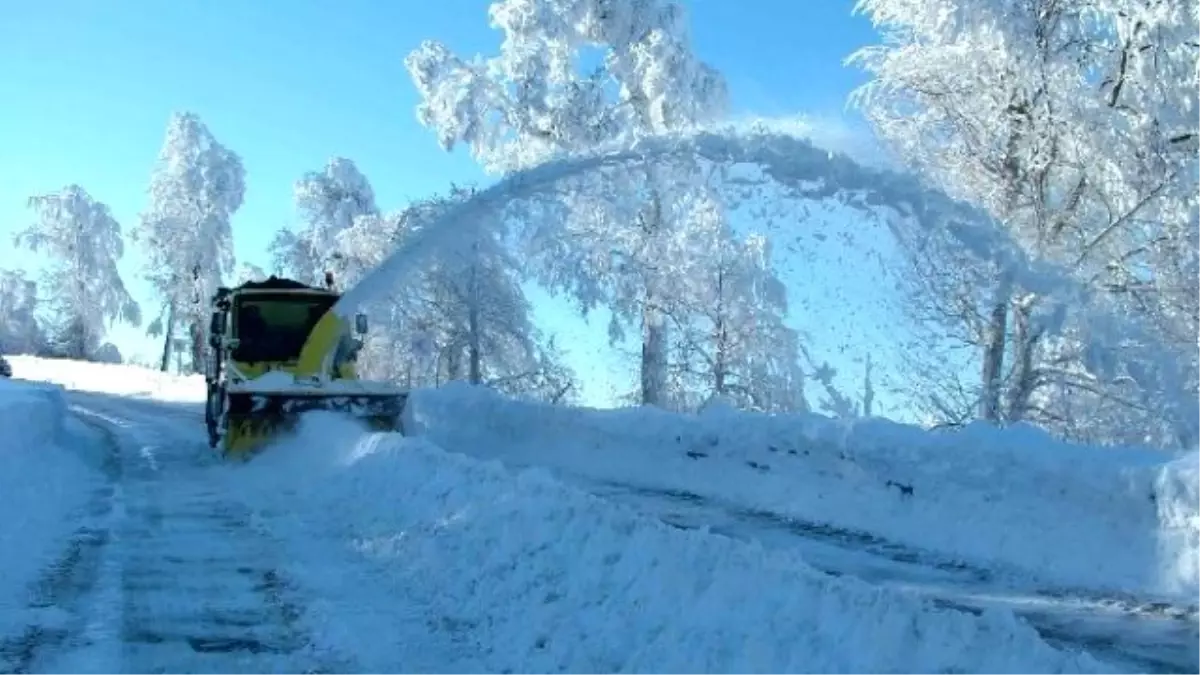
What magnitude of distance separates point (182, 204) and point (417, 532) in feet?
183

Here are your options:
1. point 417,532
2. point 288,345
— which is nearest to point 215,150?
point 288,345

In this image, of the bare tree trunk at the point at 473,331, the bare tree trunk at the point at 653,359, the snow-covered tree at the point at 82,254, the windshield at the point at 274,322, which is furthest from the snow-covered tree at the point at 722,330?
the snow-covered tree at the point at 82,254

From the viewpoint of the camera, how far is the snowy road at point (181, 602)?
651 centimetres

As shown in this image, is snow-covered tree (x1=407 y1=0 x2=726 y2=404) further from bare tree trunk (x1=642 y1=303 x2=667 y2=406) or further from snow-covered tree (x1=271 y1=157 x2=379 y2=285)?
snow-covered tree (x1=271 y1=157 x2=379 y2=285)

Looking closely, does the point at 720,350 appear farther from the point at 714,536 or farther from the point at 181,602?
the point at 181,602

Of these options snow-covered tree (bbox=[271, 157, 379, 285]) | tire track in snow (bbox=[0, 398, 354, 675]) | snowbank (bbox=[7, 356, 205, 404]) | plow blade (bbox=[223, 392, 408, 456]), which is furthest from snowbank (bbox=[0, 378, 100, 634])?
snow-covered tree (bbox=[271, 157, 379, 285])

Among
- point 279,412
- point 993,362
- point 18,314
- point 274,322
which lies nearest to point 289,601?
point 279,412

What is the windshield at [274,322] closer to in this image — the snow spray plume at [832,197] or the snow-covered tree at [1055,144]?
the snow spray plume at [832,197]

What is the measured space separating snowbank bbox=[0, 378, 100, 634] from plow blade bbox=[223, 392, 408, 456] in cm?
212

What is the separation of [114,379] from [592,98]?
112 feet

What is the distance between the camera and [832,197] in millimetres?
13195

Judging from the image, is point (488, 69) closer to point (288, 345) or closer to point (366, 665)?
point (288, 345)

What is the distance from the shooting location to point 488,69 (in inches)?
1150

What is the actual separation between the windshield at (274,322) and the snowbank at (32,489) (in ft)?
10.4
